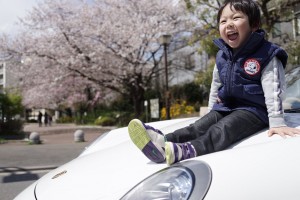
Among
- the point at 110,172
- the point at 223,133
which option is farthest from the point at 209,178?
the point at 110,172

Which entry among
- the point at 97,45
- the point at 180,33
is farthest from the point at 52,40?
the point at 180,33

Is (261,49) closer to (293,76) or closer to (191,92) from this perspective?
(293,76)

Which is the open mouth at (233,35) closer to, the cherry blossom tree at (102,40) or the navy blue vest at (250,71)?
the navy blue vest at (250,71)

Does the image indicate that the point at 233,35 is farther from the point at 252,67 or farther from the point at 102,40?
the point at 102,40

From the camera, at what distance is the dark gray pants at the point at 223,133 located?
1.85 meters

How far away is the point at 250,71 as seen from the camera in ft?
7.03

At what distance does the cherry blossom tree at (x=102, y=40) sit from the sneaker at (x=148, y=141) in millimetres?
21351

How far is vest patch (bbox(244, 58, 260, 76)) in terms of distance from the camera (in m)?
2.13

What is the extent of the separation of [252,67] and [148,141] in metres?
0.76

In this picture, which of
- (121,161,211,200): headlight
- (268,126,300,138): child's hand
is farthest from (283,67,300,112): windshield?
(121,161,211,200): headlight

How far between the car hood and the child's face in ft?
1.75

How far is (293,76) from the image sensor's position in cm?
313

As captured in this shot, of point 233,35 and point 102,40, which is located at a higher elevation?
point 102,40

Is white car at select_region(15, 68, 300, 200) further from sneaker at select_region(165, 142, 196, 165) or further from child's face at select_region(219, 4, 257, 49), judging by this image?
child's face at select_region(219, 4, 257, 49)
